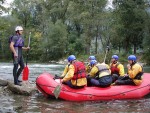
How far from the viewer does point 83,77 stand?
9500mm

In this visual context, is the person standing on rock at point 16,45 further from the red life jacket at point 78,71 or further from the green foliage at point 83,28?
the green foliage at point 83,28

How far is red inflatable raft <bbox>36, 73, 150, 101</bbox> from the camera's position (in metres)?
9.27

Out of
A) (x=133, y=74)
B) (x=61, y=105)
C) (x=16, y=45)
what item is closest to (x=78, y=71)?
(x=61, y=105)

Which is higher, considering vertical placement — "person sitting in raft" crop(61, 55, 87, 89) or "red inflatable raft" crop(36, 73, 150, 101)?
"person sitting in raft" crop(61, 55, 87, 89)

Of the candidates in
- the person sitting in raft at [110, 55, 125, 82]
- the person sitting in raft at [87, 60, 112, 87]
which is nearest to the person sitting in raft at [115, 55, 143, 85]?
the person sitting in raft at [87, 60, 112, 87]

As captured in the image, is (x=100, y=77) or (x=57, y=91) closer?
(x=57, y=91)

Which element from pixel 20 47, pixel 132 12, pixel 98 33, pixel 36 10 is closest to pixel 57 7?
pixel 36 10

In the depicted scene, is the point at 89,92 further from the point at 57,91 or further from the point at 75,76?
the point at 57,91

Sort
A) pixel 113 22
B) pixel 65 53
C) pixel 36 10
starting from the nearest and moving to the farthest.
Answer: pixel 113 22 → pixel 65 53 → pixel 36 10

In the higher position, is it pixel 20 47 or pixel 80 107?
pixel 20 47

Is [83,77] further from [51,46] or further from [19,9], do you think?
[19,9]

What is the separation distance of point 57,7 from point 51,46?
7.65 metres

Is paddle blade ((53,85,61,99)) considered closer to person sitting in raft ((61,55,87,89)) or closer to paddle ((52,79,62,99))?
paddle ((52,79,62,99))

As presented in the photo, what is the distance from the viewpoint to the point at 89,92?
9375 mm
